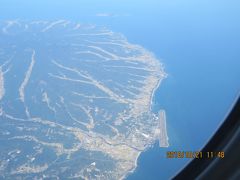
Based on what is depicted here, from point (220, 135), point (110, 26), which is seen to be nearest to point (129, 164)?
point (220, 135)

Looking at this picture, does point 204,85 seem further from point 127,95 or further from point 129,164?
point 129,164

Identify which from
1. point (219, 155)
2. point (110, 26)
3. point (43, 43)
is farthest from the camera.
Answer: point (110, 26)

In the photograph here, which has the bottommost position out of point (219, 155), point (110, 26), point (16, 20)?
point (16, 20)

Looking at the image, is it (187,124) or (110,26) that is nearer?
(187,124)

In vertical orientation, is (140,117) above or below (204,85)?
below

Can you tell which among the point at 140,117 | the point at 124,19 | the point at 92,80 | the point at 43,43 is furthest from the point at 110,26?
the point at 140,117

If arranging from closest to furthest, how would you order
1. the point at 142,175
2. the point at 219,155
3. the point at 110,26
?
the point at 219,155 → the point at 142,175 → the point at 110,26
